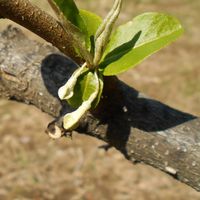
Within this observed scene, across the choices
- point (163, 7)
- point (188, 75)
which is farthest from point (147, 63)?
point (163, 7)

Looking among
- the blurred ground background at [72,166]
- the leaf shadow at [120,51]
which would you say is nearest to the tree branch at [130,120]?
the leaf shadow at [120,51]

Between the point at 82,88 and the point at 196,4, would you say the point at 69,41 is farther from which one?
the point at 196,4

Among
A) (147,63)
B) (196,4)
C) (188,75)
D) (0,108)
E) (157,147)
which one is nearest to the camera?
(157,147)

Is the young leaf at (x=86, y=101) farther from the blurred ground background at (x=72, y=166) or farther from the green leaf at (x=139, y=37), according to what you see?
the blurred ground background at (x=72, y=166)

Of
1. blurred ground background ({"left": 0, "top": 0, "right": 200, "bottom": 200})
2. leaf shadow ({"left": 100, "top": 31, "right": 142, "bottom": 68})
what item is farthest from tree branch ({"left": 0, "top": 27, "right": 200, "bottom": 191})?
blurred ground background ({"left": 0, "top": 0, "right": 200, "bottom": 200})

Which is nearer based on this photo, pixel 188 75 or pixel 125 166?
pixel 125 166

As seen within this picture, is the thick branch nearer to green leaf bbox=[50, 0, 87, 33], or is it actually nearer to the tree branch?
green leaf bbox=[50, 0, 87, 33]
